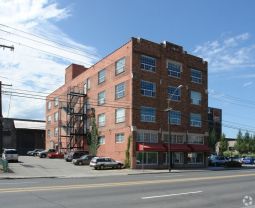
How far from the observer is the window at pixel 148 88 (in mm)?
52956

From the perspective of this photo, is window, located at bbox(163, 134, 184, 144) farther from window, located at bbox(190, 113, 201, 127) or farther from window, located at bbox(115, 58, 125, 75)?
window, located at bbox(115, 58, 125, 75)

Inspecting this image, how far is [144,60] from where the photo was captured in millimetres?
53469

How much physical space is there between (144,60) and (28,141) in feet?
181

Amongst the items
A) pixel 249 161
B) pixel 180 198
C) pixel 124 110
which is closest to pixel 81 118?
pixel 124 110

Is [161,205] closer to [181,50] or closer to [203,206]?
[203,206]

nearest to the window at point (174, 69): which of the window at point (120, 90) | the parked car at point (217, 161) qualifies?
the window at point (120, 90)

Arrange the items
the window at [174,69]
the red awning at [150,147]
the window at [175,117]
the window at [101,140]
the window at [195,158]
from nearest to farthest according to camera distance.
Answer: the red awning at [150,147] < the window at [175,117] < the window at [174,69] < the window at [195,158] < the window at [101,140]

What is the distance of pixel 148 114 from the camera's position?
174 feet

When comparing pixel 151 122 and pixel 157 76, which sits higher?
pixel 157 76

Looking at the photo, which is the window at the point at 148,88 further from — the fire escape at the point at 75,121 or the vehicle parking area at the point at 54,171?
the fire escape at the point at 75,121

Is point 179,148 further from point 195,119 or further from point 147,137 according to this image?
point 195,119

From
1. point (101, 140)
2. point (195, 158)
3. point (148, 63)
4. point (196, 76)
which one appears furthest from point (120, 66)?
point (195, 158)

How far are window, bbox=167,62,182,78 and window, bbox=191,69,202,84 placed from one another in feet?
9.75

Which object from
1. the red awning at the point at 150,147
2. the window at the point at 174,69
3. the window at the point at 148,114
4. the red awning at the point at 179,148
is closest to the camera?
the red awning at the point at 150,147
